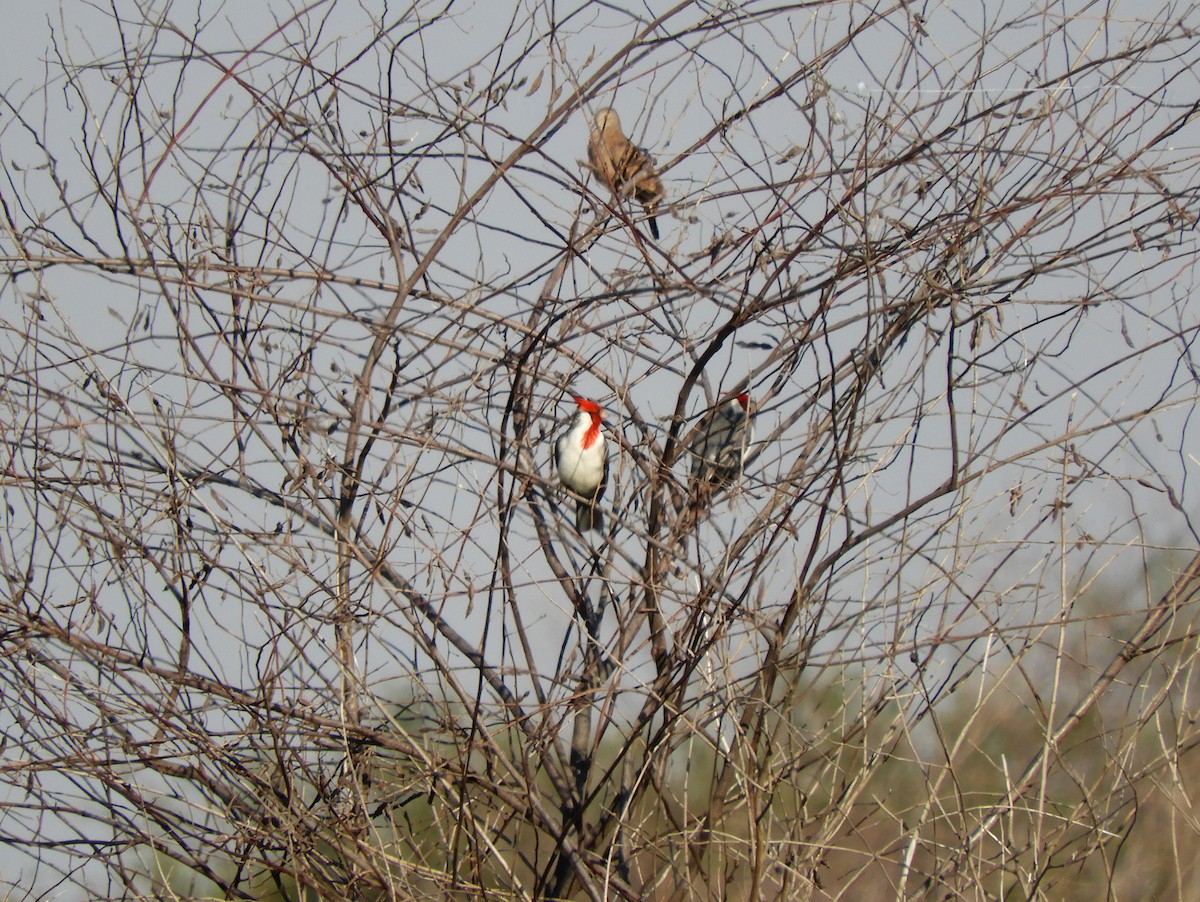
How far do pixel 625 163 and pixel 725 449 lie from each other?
0.97 meters

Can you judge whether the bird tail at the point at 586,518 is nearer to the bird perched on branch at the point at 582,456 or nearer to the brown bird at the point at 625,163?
the bird perched on branch at the point at 582,456

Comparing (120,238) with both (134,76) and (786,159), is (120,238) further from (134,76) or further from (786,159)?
(786,159)

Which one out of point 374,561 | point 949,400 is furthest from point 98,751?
point 949,400

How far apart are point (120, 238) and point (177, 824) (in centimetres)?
164

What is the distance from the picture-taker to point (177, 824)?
344 centimetres

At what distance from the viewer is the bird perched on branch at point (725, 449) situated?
3.61 metres

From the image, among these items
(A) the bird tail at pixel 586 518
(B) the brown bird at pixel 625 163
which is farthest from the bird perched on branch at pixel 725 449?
(B) the brown bird at pixel 625 163

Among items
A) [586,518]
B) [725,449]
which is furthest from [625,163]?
[586,518]

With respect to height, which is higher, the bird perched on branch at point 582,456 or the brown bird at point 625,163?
the brown bird at point 625,163

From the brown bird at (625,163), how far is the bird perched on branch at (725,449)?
61cm

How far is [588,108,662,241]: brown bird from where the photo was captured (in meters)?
3.76

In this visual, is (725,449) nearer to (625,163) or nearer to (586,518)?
(586,518)

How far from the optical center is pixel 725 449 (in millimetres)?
3791

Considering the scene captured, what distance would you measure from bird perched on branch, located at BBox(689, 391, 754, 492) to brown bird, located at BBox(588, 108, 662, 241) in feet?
2.02
